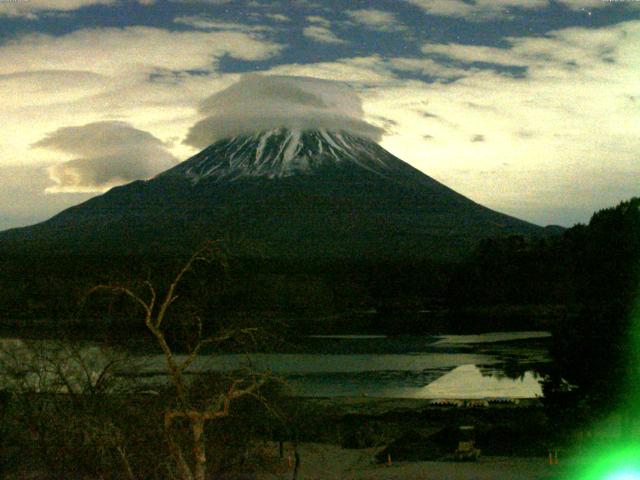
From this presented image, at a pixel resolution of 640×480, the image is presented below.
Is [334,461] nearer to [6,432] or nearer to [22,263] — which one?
[6,432]

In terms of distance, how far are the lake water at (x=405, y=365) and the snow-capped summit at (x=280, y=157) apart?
226ft

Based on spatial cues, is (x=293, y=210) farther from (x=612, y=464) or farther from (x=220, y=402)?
(x=220, y=402)

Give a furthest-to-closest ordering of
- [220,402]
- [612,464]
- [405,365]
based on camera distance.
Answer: [405,365] → [612,464] → [220,402]

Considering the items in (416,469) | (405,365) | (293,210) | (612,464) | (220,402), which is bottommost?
(405,365)

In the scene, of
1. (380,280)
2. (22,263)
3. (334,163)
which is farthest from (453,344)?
(334,163)

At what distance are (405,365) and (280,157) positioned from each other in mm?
86216

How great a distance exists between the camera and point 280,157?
117250 mm

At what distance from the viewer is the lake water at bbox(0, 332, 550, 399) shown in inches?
1014

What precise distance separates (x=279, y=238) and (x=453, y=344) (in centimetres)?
4908

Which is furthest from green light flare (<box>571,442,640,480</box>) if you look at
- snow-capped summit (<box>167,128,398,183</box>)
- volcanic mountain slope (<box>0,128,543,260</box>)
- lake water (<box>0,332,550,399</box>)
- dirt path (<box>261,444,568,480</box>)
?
snow-capped summit (<box>167,128,398,183</box>)

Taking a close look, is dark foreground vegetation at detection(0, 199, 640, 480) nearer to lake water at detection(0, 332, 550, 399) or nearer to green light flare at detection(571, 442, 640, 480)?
green light flare at detection(571, 442, 640, 480)

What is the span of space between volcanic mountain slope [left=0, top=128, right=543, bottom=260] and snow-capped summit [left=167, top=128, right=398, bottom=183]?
0.53 feet

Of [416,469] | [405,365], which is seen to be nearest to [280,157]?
[405,365]

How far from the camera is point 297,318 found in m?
57.7
